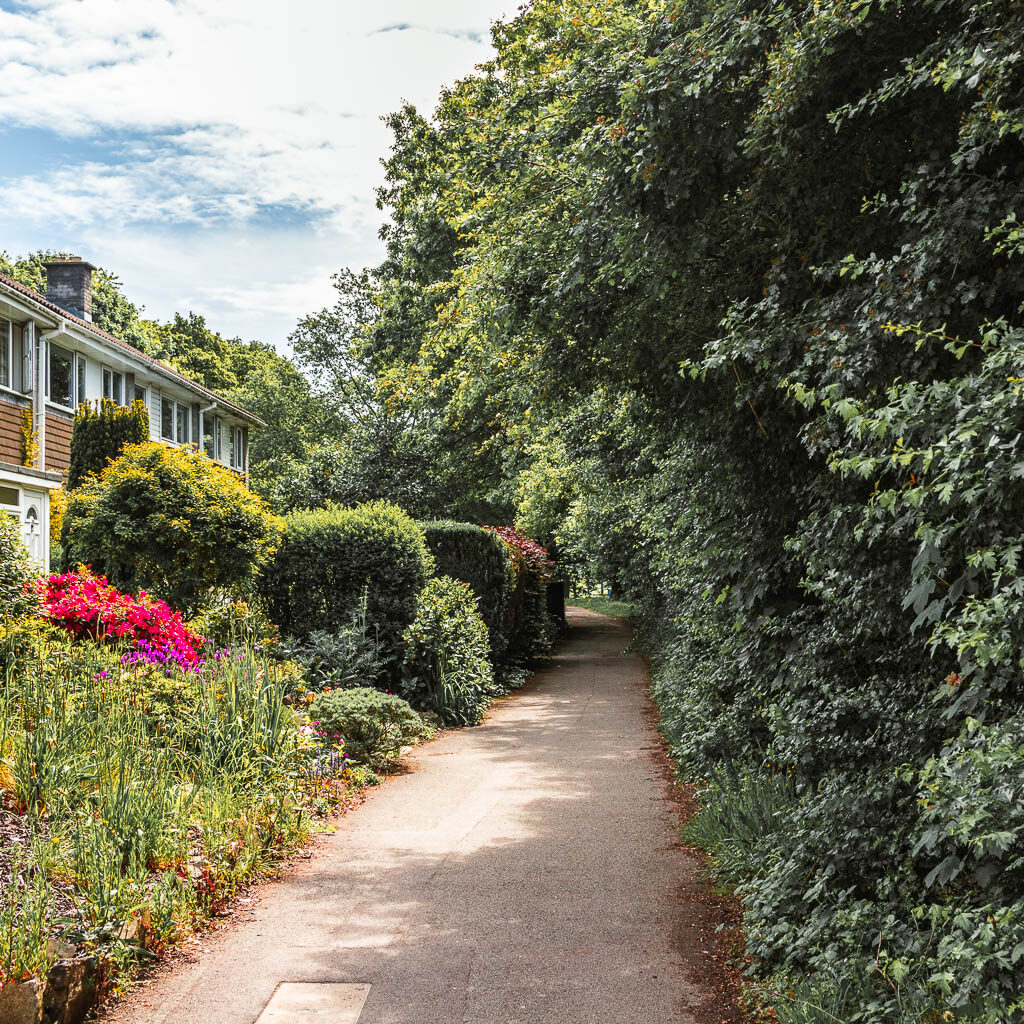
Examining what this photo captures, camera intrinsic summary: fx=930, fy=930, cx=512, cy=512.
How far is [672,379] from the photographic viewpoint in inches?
219

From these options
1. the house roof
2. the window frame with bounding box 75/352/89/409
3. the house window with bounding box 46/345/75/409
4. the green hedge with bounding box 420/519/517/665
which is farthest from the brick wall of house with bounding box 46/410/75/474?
the green hedge with bounding box 420/519/517/665

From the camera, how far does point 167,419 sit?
95.1 feet

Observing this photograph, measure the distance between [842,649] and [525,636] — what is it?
1506cm

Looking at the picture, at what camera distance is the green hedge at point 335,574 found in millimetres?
11523

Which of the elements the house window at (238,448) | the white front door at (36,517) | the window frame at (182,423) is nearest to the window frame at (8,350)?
the white front door at (36,517)

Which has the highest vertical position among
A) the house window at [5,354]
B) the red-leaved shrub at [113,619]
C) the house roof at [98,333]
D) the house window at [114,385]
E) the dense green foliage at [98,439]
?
the house roof at [98,333]

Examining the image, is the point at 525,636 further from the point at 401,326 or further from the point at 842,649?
the point at 842,649

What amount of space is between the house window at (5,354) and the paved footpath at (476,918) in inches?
539

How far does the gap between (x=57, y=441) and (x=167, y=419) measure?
9.27 metres

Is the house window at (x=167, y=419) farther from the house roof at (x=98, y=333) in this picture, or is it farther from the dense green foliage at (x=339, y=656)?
the dense green foliage at (x=339, y=656)

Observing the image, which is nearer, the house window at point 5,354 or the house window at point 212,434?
the house window at point 5,354

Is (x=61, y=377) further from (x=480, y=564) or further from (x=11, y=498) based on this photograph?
(x=480, y=564)

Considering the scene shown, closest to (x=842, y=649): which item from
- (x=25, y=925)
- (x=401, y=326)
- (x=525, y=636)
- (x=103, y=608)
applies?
(x=25, y=925)

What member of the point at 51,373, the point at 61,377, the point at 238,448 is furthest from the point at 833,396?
the point at 238,448
